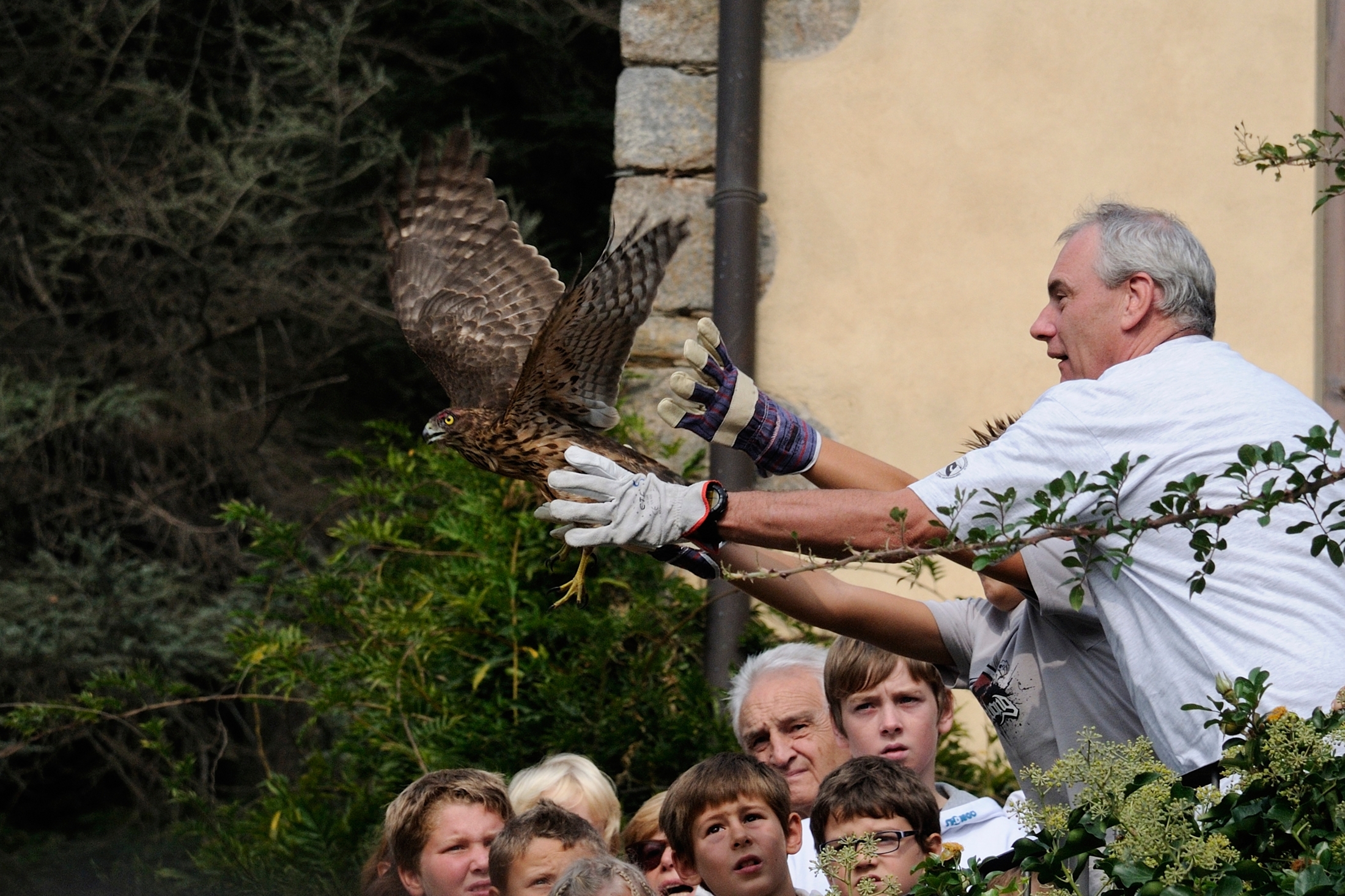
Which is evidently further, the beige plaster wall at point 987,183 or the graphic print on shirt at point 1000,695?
the beige plaster wall at point 987,183

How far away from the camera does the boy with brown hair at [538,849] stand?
2814mm

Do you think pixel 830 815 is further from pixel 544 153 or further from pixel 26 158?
pixel 26 158

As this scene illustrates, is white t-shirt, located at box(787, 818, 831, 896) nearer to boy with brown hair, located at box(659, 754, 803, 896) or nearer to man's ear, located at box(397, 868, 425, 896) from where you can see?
boy with brown hair, located at box(659, 754, 803, 896)

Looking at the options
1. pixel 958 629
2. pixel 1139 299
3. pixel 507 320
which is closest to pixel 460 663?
pixel 507 320

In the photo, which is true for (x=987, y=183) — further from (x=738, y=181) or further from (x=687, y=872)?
(x=687, y=872)

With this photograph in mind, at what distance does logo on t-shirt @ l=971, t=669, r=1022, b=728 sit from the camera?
8.53 ft

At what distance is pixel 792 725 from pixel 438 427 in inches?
43.7

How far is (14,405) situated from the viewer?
6.59 meters

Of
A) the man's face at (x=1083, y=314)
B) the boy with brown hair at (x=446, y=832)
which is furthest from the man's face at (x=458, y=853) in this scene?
the man's face at (x=1083, y=314)

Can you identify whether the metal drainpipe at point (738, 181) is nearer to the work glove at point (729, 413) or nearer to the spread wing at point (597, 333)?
the spread wing at point (597, 333)

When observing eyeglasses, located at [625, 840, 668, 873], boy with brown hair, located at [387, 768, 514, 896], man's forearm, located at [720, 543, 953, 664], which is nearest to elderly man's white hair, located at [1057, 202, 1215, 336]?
man's forearm, located at [720, 543, 953, 664]

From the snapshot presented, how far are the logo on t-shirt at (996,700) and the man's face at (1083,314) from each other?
58 cm

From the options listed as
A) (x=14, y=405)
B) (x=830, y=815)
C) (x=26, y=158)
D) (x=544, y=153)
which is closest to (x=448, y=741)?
(x=830, y=815)

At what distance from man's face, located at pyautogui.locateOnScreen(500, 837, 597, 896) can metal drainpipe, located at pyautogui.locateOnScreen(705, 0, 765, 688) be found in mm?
2041
